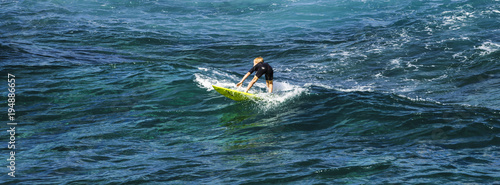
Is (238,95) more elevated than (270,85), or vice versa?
(270,85)

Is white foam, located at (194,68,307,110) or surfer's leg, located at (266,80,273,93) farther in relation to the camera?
surfer's leg, located at (266,80,273,93)

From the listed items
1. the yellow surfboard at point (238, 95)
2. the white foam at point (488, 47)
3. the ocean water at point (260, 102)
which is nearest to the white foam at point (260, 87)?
the ocean water at point (260, 102)

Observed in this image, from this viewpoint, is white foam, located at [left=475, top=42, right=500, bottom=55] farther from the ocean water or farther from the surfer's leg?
the surfer's leg

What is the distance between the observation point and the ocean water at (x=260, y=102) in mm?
11211

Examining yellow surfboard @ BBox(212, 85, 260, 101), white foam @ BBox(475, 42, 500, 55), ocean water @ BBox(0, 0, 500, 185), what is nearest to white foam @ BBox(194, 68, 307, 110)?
ocean water @ BBox(0, 0, 500, 185)

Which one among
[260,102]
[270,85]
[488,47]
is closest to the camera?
[260,102]

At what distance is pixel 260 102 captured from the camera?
1736 cm

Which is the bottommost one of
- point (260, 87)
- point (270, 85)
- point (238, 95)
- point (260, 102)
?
point (260, 87)

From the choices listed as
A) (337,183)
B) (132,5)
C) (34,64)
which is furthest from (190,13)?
(337,183)

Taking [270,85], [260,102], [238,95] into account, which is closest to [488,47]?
[270,85]

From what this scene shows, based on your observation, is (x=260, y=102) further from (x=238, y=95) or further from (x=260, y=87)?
(x=260, y=87)

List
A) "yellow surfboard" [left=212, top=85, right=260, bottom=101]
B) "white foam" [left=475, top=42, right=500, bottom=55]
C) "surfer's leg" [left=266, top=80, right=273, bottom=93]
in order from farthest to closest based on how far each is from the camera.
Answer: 1. "white foam" [left=475, top=42, right=500, bottom=55]
2. "surfer's leg" [left=266, top=80, right=273, bottom=93]
3. "yellow surfboard" [left=212, top=85, right=260, bottom=101]

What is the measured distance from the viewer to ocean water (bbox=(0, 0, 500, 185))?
11211 millimetres

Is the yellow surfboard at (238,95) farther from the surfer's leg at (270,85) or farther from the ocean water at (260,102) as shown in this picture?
the surfer's leg at (270,85)
